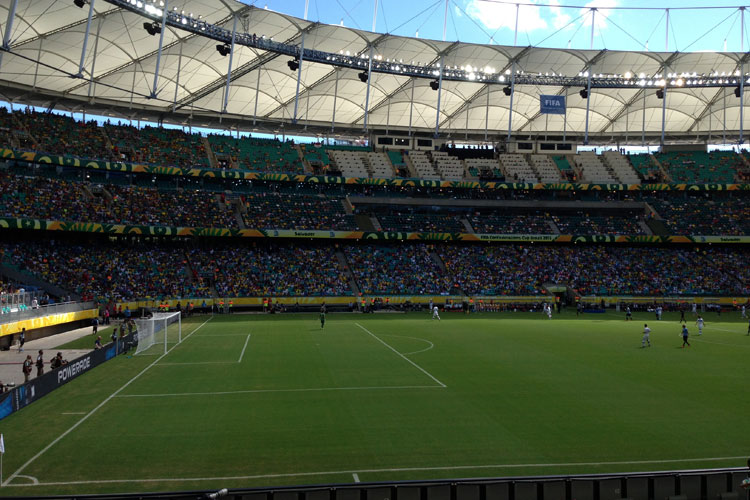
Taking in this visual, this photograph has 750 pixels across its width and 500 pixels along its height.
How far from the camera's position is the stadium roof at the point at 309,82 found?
166 ft

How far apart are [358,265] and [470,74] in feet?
82.7

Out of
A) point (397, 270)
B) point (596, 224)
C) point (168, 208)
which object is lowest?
Result: point (397, 270)

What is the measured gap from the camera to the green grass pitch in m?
13.6

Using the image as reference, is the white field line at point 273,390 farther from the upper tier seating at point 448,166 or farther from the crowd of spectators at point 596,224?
the upper tier seating at point 448,166

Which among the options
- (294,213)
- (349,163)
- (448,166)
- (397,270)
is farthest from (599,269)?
(294,213)

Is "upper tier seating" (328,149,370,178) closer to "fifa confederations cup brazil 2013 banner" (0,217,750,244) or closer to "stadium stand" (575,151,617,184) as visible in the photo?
"fifa confederations cup brazil 2013 banner" (0,217,750,244)

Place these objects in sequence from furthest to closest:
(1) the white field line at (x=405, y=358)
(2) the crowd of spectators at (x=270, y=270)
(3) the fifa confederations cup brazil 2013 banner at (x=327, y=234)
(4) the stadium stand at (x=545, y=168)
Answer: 1. (4) the stadium stand at (x=545, y=168)
2. (2) the crowd of spectators at (x=270, y=270)
3. (3) the fifa confederations cup brazil 2013 banner at (x=327, y=234)
4. (1) the white field line at (x=405, y=358)

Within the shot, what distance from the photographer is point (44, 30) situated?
47594 mm

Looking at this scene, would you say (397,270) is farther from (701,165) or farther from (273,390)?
(701,165)

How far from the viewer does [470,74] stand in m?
63.6

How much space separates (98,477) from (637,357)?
25205 mm

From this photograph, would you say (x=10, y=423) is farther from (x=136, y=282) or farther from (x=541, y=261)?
(x=541, y=261)

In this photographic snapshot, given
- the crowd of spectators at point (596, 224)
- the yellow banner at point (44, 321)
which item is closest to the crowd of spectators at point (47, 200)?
the yellow banner at point (44, 321)

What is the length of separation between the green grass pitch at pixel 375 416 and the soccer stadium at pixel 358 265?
0.14 metres
